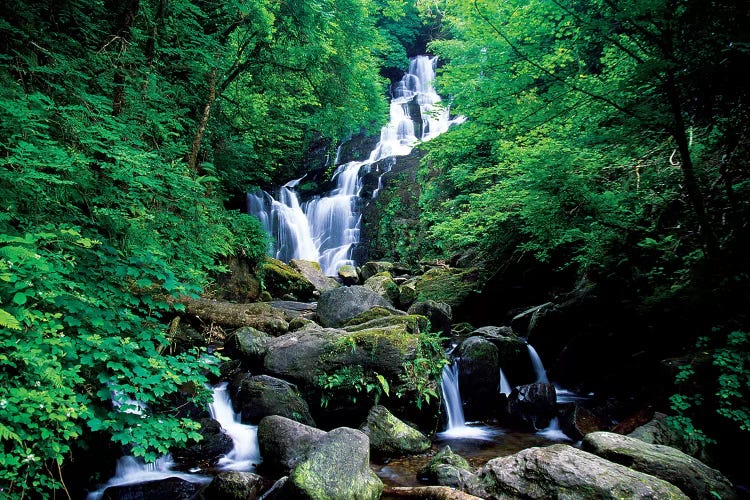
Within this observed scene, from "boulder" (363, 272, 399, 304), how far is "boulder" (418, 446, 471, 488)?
7.89m

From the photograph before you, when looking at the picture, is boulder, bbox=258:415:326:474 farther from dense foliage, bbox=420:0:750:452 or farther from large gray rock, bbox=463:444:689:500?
dense foliage, bbox=420:0:750:452

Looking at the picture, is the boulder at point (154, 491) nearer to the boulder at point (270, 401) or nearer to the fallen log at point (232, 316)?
the boulder at point (270, 401)

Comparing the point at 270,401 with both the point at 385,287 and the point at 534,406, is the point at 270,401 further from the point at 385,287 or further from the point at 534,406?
the point at 385,287

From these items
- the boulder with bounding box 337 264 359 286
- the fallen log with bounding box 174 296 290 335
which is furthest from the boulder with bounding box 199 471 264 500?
the boulder with bounding box 337 264 359 286

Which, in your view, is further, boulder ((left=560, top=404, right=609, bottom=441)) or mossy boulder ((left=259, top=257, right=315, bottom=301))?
mossy boulder ((left=259, top=257, right=315, bottom=301))

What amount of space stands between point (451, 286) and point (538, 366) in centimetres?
434

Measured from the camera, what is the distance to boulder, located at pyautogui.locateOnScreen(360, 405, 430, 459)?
557 cm

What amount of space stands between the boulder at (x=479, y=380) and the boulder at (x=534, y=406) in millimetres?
436

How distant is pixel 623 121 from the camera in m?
4.13

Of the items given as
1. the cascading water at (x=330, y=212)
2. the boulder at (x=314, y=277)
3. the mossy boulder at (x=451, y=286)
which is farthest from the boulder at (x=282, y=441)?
the cascading water at (x=330, y=212)

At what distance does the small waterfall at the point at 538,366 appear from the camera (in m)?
8.58

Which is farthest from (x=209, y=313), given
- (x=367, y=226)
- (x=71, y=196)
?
(x=367, y=226)

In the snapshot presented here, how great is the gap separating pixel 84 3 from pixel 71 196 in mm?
2709

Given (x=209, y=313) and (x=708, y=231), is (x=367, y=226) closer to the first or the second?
(x=209, y=313)
